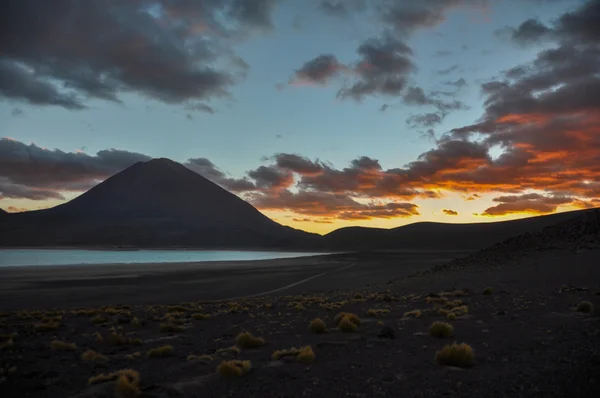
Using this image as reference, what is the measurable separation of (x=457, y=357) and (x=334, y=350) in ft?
10.2

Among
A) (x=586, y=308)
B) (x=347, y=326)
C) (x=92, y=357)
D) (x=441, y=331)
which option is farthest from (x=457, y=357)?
(x=92, y=357)

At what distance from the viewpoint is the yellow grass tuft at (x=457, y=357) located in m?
8.14

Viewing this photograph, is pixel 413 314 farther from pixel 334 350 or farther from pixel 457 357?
pixel 457 357

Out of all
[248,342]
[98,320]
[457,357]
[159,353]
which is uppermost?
[457,357]

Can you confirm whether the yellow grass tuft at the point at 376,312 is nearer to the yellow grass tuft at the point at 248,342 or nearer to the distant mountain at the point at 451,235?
the yellow grass tuft at the point at 248,342

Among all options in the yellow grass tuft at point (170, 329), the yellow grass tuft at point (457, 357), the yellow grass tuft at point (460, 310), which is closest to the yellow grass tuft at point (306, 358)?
the yellow grass tuft at point (457, 357)

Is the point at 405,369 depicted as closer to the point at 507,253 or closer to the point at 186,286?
the point at 186,286

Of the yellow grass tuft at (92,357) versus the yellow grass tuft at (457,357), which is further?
the yellow grass tuft at (92,357)

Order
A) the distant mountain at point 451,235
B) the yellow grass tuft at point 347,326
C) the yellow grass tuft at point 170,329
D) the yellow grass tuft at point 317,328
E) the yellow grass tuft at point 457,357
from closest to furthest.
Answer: the yellow grass tuft at point 457,357, the yellow grass tuft at point 347,326, the yellow grass tuft at point 317,328, the yellow grass tuft at point 170,329, the distant mountain at point 451,235

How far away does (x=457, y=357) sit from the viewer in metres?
8.20

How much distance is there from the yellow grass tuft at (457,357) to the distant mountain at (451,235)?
5410 inches

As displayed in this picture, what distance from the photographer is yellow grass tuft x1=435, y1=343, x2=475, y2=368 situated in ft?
26.7

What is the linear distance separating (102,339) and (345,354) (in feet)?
24.9

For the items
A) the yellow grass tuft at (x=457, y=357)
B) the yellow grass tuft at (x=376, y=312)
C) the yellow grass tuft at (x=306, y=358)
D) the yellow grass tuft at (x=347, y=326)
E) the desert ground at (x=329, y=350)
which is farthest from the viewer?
the yellow grass tuft at (x=376, y=312)
